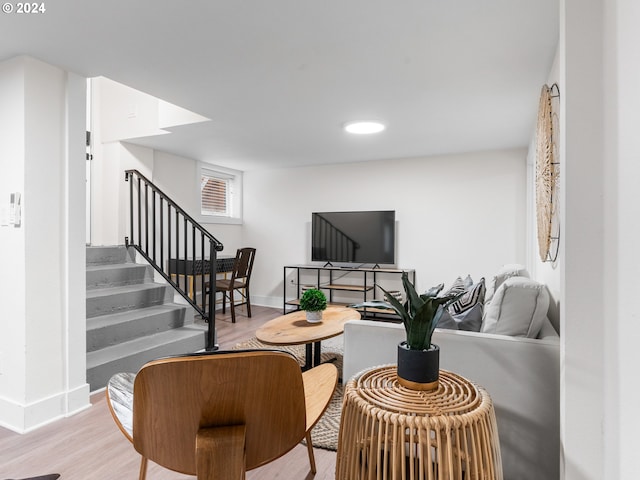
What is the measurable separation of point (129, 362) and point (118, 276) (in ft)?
3.87

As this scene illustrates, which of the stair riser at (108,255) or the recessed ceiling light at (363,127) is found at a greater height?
the recessed ceiling light at (363,127)

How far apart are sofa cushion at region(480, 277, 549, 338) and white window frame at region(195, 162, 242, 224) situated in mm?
4419

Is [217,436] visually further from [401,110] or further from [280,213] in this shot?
[280,213]

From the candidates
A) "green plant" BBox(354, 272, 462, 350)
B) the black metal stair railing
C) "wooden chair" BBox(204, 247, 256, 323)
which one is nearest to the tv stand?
"wooden chair" BBox(204, 247, 256, 323)

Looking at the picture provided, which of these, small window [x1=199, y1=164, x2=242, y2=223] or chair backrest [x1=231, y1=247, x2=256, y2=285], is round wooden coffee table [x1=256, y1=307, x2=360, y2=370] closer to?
chair backrest [x1=231, y1=247, x2=256, y2=285]

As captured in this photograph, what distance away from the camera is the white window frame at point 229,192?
5.49 meters

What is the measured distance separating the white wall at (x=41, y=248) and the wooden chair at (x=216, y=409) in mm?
1563

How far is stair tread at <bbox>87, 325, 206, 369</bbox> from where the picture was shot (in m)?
2.84

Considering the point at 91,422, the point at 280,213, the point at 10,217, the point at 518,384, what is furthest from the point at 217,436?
the point at 280,213

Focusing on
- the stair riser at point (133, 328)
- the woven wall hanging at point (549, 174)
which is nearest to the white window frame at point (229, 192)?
the stair riser at point (133, 328)

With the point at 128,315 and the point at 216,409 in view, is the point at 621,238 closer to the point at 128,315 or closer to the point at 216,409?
the point at 216,409

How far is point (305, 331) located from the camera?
9.10ft

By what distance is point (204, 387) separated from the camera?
1.08 metres

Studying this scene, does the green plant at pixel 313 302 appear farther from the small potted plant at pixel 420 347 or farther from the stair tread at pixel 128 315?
the small potted plant at pixel 420 347
